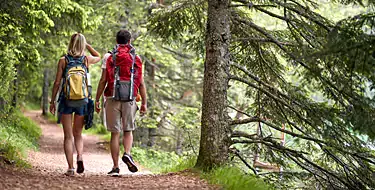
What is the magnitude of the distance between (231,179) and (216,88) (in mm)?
1282

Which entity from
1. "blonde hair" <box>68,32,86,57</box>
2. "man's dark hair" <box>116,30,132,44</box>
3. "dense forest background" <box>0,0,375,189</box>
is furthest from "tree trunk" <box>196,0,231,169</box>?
"blonde hair" <box>68,32,86,57</box>

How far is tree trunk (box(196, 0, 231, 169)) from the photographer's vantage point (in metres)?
6.34

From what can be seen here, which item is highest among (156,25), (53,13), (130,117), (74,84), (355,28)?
(53,13)

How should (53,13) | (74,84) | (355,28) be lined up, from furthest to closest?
(53,13) < (74,84) < (355,28)

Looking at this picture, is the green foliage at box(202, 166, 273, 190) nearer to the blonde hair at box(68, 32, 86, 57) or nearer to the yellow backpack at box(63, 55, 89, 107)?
the yellow backpack at box(63, 55, 89, 107)

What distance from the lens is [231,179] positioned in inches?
225

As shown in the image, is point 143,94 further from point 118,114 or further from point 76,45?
point 76,45

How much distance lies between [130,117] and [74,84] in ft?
3.12

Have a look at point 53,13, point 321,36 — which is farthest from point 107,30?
point 321,36

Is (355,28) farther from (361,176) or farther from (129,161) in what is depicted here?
(129,161)

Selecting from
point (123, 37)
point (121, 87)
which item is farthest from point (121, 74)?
point (123, 37)

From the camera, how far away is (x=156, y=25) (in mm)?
8227

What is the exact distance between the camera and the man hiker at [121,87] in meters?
6.79

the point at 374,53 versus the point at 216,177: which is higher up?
the point at 374,53
